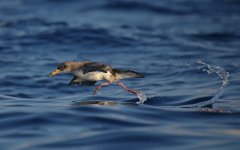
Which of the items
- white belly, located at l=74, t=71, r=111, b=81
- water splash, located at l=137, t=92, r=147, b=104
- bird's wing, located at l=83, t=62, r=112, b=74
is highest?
bird's wing, located at l=83, t=62, r=112, b=74

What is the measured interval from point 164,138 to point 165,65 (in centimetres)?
825

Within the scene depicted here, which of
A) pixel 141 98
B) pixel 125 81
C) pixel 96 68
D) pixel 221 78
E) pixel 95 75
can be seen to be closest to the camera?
pixel 96 68

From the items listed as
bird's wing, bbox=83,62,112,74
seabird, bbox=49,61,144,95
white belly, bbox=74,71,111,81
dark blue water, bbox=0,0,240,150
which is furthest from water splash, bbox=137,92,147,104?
bird's wing, bbox=83,62,112,74

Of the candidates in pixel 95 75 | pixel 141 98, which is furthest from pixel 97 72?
pixel 141 98

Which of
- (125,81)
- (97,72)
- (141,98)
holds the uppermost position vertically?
(97,72)

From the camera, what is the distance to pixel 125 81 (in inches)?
596

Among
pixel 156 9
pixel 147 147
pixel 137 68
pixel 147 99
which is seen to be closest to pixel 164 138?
pixel 147 147

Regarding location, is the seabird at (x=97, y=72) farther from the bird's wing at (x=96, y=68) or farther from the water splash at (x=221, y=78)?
the water splash at (x=221, y=78)

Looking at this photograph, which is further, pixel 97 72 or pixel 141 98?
pixel 141 98

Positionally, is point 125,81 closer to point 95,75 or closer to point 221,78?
point 221,78

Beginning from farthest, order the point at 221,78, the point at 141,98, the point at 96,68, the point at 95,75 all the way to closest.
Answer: the point at 221,78 → the point at 141,98 → the point at 95,75 → the point at 96,68

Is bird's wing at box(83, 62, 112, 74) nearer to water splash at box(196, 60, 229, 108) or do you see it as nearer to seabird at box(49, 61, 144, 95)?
seabird at box(49, 61, 144, 95)

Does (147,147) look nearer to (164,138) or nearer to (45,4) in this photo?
(164,138)

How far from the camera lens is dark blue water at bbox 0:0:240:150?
8938 mm
